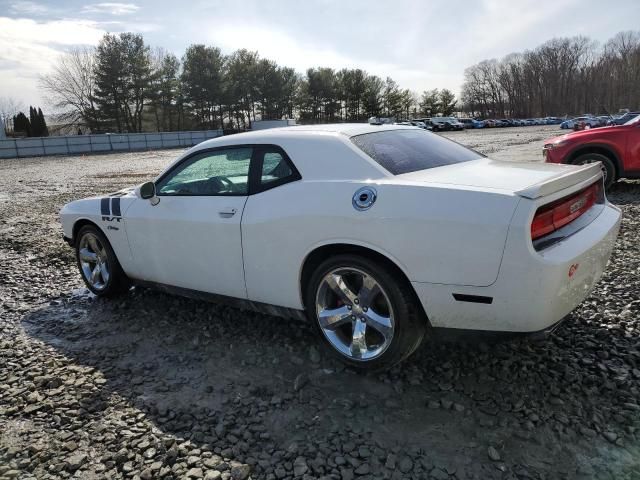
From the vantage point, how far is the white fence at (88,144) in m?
35.1

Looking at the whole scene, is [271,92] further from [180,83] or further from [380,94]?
[380,94]

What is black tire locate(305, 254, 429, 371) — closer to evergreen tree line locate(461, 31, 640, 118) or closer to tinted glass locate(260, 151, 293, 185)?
tinted glass locate(260, 151, 293, 185)

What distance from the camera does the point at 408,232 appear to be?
2.63 m

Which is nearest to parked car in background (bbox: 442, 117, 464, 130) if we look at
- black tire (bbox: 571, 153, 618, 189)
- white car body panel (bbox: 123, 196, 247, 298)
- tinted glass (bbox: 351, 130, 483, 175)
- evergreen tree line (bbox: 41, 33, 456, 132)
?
evergreen tree line (bbox: 41, 33, 456, 132)

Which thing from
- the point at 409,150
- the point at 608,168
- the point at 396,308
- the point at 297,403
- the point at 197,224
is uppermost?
the point at 409,150

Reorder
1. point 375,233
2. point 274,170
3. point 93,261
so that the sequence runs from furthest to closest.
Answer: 1. point 93,261
2. point 274,170
3. point 375,233

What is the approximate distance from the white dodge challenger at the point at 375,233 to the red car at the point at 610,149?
5.87 m

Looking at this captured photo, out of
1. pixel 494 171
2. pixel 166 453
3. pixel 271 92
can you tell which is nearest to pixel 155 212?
pixel 166 453

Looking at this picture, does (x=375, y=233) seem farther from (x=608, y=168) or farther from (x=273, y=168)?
(x=608, y=168)

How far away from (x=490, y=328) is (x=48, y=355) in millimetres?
3150

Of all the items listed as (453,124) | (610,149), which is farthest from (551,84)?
(610,149)

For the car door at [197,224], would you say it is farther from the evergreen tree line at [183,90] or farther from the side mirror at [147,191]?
the evergreen tree line at [183,90]

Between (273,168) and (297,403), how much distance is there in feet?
5.07

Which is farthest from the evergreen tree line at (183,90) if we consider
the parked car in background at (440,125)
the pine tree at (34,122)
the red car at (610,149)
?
the red car at (610,149)
